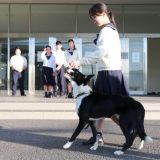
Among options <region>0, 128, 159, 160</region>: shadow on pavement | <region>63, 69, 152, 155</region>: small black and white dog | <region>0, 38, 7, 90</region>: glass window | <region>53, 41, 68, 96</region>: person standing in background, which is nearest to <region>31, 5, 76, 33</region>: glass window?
<region>0, 38, 7, 90</region>: glass window

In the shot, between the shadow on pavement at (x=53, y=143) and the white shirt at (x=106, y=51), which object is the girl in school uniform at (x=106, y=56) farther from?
the shadow on pavement at (x=53, y=143)

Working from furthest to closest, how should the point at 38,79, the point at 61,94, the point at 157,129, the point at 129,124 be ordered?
the point at 38,79 → the point at 61,94 → the point at 157,129 → the point at 129,124

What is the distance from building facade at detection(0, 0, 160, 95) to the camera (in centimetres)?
1811

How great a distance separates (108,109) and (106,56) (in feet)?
2.48

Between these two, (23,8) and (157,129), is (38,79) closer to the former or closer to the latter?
(23,8)

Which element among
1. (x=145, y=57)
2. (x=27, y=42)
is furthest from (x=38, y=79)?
(x=145, y=57)

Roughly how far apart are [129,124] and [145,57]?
12291 millimetres

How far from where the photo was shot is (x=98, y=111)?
6426 millimetres


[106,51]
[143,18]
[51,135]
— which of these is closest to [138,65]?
[143,18]

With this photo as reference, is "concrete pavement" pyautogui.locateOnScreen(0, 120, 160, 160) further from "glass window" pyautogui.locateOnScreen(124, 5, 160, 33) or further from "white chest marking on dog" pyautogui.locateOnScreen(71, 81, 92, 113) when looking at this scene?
"glass window" pyautogui.locateOnScreen(124, 5, 160, 33)

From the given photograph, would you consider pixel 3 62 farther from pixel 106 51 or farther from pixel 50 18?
pixel 106 51

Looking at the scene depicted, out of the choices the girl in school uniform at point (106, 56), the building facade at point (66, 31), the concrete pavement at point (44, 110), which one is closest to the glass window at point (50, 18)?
the building facade at point (66, 31)

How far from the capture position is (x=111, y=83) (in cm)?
662

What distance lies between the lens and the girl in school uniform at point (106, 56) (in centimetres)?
641
